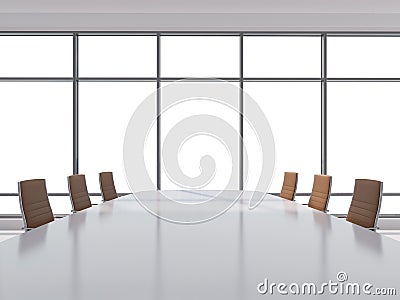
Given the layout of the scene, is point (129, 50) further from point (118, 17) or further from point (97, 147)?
point (97, 147)

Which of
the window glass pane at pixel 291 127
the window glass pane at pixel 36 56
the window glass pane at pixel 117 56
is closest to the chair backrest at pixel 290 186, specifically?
the window glass pane at pixel 291 127

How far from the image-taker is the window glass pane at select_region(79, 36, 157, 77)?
6.43 m

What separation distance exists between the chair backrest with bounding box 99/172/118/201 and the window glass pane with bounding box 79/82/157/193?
1.68m

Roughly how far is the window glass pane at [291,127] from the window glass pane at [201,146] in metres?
0.33

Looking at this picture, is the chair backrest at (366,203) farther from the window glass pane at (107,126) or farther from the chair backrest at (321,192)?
the window glass pane at (107,126)

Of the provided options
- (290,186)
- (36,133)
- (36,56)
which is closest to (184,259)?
(290,186)

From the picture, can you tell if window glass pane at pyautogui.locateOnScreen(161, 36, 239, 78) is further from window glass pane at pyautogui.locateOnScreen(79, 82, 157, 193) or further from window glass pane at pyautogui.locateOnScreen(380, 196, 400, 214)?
window glass pane at pyautogui.locateOnScreen(380, 196, 400, 214)

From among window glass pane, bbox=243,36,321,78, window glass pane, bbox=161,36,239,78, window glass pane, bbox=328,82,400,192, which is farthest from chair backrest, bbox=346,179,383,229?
window glass pane, bbox=161,36,239,78

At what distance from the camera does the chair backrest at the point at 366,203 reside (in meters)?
2.91

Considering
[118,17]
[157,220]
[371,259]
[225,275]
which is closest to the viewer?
[225,275]

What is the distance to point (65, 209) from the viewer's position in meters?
6.48

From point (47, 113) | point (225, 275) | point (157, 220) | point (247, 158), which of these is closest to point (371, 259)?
point (225, 275)

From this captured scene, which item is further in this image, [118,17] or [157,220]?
[118,17]

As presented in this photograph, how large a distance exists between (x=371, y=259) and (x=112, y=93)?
554 cm
